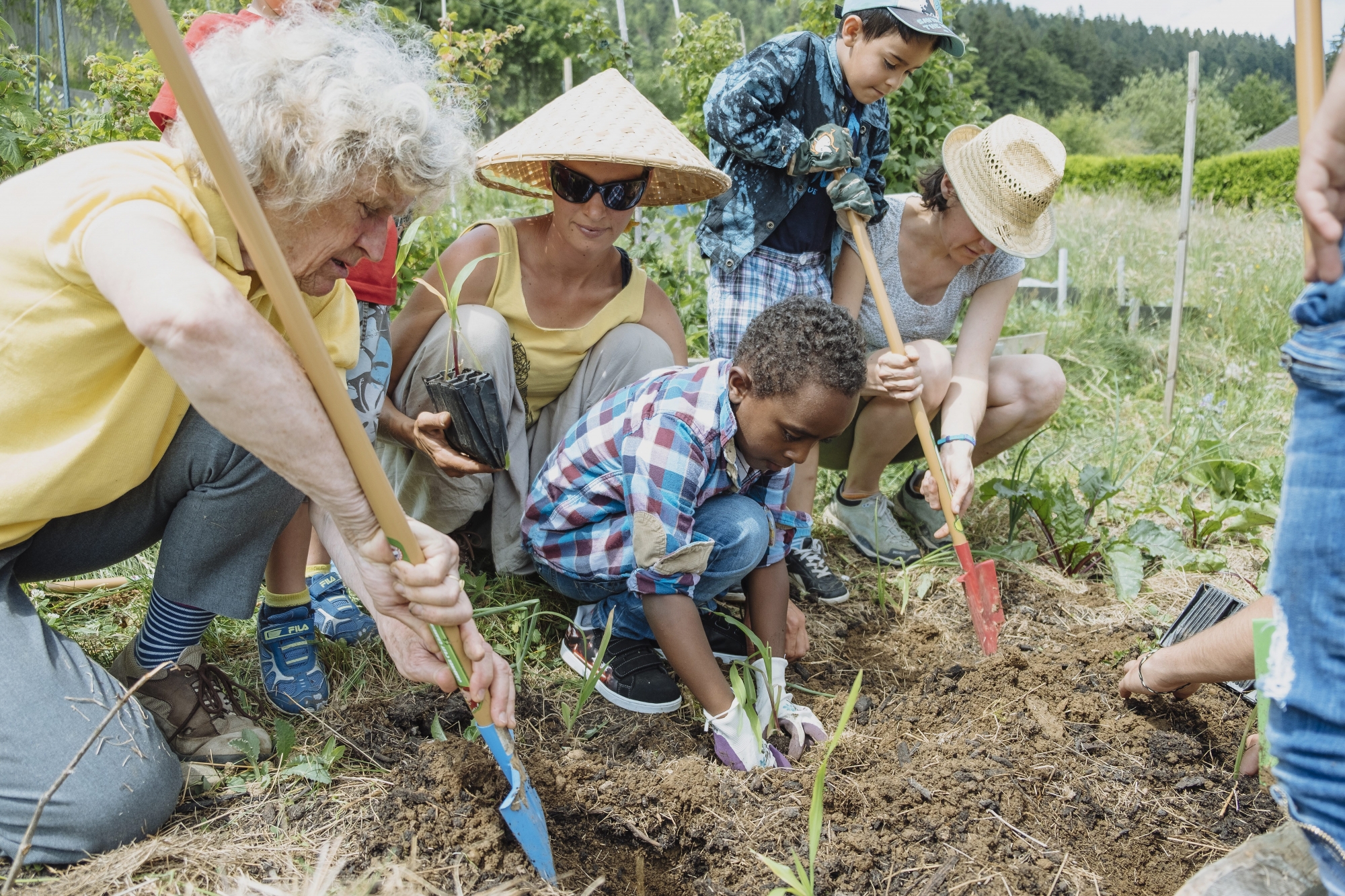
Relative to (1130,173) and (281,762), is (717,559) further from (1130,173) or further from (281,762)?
(1130,173)

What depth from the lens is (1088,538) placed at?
2.88m

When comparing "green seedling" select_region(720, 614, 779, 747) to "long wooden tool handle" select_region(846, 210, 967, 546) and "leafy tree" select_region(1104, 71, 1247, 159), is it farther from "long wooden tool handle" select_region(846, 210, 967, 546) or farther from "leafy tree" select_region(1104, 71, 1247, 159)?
"leafy tree" select_region(1104, 71, 1247, 159)

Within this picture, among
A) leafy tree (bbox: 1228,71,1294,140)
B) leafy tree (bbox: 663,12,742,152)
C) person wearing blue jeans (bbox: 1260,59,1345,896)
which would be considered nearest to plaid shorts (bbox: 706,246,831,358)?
person wearing blue jeans (bbox: 1260,59,1345,896)

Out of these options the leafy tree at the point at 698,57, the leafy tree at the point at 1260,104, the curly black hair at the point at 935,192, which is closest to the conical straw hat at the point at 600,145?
the curly black hair at the point at 935,192

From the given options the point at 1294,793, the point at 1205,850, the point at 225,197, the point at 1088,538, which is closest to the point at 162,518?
the point at 225,197

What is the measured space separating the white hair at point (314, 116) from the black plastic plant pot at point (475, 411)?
0.59 metres

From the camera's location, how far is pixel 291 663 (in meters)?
1.98

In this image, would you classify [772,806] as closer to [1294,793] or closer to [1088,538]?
[1294,793]

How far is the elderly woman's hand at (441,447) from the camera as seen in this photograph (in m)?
2.15

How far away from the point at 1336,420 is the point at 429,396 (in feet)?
6.36

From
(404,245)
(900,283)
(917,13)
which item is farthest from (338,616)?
(917,13)

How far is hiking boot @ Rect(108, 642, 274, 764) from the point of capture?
5.72ft

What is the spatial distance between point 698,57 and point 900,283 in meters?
2.57

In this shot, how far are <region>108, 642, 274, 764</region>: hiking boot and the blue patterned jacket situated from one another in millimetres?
1804
